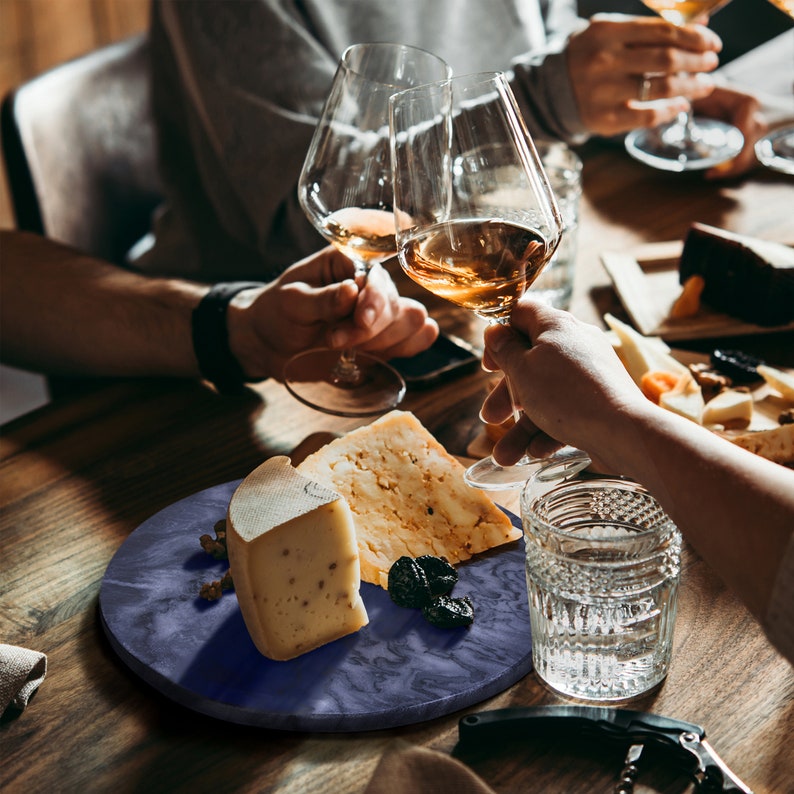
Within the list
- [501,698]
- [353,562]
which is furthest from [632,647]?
[353,562]

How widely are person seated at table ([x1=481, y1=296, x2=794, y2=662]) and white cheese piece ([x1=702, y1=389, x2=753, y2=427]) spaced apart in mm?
315

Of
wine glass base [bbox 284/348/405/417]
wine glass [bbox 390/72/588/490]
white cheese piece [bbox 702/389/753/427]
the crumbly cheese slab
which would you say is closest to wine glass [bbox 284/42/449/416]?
wine glass base [bbox 284/348/405/417]

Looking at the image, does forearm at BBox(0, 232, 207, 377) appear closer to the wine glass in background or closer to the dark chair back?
the dark chair back

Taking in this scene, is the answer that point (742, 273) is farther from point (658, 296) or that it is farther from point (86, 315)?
point (86, 315)

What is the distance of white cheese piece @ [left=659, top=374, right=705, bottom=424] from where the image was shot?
1.10m

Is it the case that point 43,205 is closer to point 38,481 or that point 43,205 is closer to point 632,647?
point 38,481

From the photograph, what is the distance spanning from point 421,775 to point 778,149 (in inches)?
61.0

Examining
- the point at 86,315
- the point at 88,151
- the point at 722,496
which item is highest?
the point at 722,496

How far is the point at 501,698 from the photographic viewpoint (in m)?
0.80

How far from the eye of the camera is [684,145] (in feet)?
6.03

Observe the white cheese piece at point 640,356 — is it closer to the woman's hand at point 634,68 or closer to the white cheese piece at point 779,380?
the white cheese piece at point 779,380

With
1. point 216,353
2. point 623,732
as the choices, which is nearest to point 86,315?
point 216,353

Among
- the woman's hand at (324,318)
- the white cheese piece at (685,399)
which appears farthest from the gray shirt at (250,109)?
the white cheese piece at (685,399)

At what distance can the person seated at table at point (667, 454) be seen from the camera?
659mm
